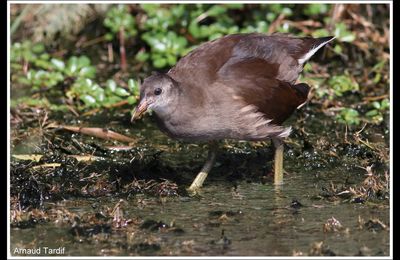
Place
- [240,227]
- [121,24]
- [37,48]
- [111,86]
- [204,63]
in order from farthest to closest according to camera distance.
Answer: [121,24]
[37,48]
[111,86]
[204,63]
[240,227]

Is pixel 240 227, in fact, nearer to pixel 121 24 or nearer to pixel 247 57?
pixel 247 57

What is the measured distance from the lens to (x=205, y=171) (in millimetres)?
6297

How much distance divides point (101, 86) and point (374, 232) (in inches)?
161

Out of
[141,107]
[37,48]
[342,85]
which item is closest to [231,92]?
[141,107]

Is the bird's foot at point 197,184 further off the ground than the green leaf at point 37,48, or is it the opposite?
the green leaf at point 37,48

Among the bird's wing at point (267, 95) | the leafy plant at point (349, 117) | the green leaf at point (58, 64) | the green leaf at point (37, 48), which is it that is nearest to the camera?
the bird's wing at point (267, 95)

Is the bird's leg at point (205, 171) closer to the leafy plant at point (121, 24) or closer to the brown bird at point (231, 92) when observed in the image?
the brown bird at point (231, 92)

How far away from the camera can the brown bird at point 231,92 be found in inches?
230

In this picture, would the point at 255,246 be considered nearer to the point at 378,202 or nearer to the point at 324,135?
the point at 378,202

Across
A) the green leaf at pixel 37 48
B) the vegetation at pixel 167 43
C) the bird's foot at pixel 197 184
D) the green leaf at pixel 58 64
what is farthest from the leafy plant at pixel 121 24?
the bird's foot at pixel 197 184

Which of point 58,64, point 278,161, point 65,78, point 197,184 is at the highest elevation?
point 58,64

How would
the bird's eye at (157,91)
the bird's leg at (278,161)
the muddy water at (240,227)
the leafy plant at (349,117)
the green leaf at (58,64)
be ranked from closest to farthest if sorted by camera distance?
the muddy water at (240,227)
the bird's eye at (157,91)
the bird's leg at (278,161)
the leafy plant at (349,117)
the green leaf at (58,64)

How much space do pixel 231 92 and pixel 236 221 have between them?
3.26 ft

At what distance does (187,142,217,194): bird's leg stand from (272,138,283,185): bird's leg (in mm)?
481
